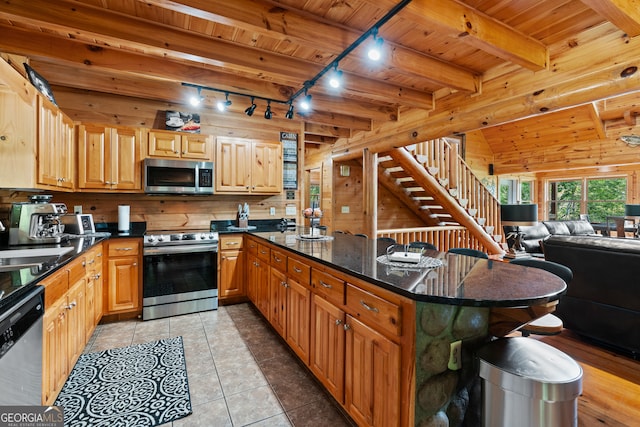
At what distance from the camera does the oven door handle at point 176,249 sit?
3410 mm

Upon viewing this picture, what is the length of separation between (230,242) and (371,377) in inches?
110

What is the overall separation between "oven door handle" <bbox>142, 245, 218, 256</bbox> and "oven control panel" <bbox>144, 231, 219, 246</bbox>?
0.05 m

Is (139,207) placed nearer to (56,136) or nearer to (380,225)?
(56,136)

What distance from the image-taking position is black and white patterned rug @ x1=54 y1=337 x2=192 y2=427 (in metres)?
1.91

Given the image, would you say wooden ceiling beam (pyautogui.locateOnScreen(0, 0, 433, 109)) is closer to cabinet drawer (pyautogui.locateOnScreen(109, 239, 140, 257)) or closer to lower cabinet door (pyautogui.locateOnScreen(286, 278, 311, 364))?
cabinet drawer (pyautogui.locateOnScreen(109, 239, 140, 257))

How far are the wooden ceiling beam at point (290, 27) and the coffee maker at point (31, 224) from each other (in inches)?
80.7

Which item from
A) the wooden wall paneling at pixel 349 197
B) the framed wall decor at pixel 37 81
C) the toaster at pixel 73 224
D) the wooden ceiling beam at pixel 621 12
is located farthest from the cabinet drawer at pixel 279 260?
the wooden wall paneling at pixel 349 197

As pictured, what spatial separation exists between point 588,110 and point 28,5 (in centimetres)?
863

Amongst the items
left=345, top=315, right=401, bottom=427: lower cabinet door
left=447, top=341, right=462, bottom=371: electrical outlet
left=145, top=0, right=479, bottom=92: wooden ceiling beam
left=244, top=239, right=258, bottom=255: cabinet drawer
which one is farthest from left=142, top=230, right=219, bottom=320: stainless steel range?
left=447, top=341, right=462, bottom=371: electrical outlet

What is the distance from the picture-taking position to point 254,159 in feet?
14.2

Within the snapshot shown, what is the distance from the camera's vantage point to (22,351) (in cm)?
138

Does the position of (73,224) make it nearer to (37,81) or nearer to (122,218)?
(122,218)

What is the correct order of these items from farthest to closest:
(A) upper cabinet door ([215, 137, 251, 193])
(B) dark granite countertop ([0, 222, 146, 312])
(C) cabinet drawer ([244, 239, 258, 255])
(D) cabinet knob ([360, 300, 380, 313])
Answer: (A) upper cabinet door ([215, 137, 251, 193]) < (C) cabinet drawer ([244, 239, 258, 255]) < (D) cabinet knob ([360, 300, 380, 313]) < (B) dark granite countertop ([0, 222, 146, 312])

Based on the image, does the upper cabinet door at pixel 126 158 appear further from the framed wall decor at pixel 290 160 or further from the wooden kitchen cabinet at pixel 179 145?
the framed wall decor at pixel 290 160
